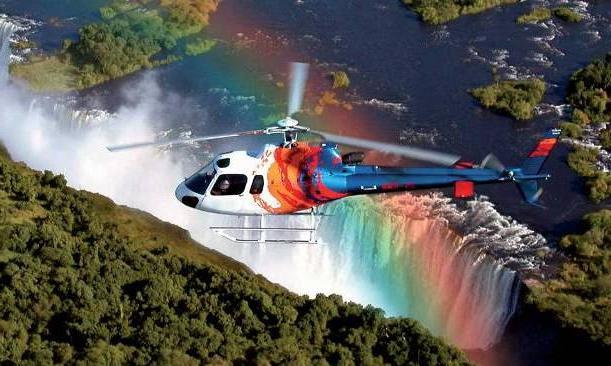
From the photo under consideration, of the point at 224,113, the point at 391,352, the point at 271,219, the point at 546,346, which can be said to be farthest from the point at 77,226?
the point at 546,346

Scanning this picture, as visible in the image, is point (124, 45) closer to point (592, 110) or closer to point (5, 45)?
point (5, 45)

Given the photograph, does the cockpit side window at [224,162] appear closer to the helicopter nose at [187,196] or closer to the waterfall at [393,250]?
the helicopter nose at [187,196]

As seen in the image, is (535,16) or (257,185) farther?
(535,16)

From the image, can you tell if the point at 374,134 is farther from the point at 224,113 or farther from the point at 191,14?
the point at 191,14

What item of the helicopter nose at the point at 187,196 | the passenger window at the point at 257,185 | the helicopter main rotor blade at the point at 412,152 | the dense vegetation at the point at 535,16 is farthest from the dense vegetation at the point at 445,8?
the helicopter main rotor blade at the point at 412,152

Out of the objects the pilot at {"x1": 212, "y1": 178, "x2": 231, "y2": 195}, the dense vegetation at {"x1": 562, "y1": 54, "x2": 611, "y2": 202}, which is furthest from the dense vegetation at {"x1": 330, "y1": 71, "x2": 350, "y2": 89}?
the pilot at {"x1": 212, "y1": 178, "x2": 231, "y2": 195}

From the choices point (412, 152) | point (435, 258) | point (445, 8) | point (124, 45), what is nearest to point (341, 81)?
point (445, 8)

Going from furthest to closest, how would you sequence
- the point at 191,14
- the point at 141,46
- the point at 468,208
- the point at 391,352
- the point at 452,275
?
the point at 191,14
the point at 141,46
the point at 468,208
the point at 452,275
the point at 391,352
